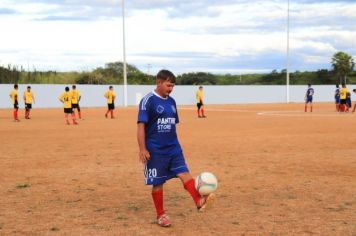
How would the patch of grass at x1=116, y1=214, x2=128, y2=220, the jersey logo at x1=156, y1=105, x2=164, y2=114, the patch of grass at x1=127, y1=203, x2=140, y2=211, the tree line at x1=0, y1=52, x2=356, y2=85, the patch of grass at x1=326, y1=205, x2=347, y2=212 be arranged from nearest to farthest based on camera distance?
the jersey logo at x1=156, y1=105, x2=164, y2=114, the patch of grass at x1=116, y1=214, x2=128, y2=220, the patch of grass at x1=326, y1=205, x2=347, y2=212, the patch of grass at x1=127, y1=203, x2=140, y2=211, the tree line at x1=0, y1=52, x2=356, y2=85

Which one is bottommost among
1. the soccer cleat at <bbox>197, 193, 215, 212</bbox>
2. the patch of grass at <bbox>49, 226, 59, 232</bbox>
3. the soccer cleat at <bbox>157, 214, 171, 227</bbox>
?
the patch of grass at <bbox>49, 226, 59, 232</bbox>

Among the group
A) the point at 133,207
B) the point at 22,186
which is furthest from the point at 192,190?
the point at 22,186

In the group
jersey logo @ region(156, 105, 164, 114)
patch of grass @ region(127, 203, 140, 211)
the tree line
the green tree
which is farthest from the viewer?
the green tree

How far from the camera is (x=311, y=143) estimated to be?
51.7 ft

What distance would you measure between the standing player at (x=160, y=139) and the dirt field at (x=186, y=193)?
1.91 feet

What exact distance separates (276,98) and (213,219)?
200ft

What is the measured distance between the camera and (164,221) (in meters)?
6.45

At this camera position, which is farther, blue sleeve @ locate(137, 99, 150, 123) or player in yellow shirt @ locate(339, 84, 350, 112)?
player in yellow shirt @ locate(339, 84, 350, 112)

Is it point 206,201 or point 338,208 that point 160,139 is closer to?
point 206,201

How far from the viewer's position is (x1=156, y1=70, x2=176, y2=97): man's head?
636 cm

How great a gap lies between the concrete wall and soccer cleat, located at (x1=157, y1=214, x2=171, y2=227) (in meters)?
44.4

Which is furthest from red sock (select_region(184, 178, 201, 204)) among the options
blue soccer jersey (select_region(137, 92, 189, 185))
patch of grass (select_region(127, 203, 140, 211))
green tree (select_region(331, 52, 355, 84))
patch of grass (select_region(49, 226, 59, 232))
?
green tree (select_region(331, 52, 355, 84))

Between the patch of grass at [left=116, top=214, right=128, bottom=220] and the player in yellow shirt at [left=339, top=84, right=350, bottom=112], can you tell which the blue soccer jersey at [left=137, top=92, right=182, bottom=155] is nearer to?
the patch of grass at [left=116, top=214, right=128, bottom=220]

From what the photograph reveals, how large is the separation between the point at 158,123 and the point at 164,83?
1.54 ft
